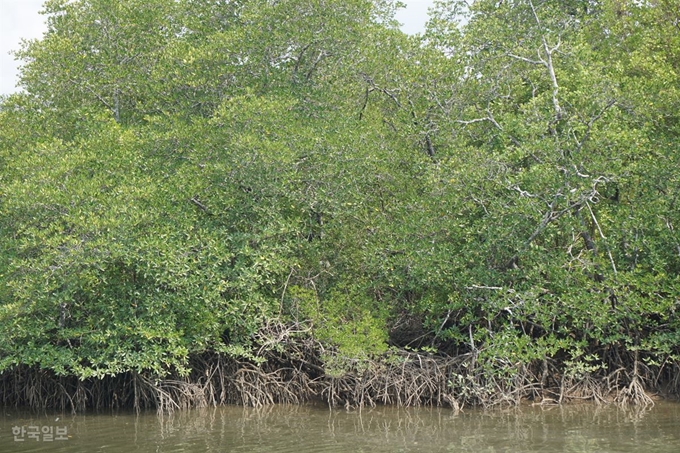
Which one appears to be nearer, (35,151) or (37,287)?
(37,287)

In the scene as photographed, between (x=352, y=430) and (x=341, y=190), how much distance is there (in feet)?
13.2

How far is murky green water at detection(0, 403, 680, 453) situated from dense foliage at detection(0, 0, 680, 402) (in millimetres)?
804

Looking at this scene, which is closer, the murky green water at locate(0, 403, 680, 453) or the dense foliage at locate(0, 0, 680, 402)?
the murky green water at locate(0, 403, 680, 453)

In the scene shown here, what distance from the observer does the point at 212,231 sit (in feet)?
38.3

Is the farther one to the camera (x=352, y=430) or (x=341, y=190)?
(x=341, y=190)

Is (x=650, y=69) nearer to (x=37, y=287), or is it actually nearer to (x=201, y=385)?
(x=201, y=385)

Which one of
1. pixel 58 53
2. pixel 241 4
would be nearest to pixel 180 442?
pixel 58 53

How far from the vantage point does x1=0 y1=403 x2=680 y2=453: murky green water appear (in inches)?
348

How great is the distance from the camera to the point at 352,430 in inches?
396

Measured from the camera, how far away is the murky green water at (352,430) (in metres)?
8.83

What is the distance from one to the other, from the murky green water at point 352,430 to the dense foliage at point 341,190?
80 cm

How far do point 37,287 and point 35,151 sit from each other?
8.00 ft

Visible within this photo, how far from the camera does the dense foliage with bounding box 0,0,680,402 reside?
35.8 feet

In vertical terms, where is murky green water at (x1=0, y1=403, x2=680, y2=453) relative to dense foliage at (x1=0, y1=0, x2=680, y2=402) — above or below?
below
